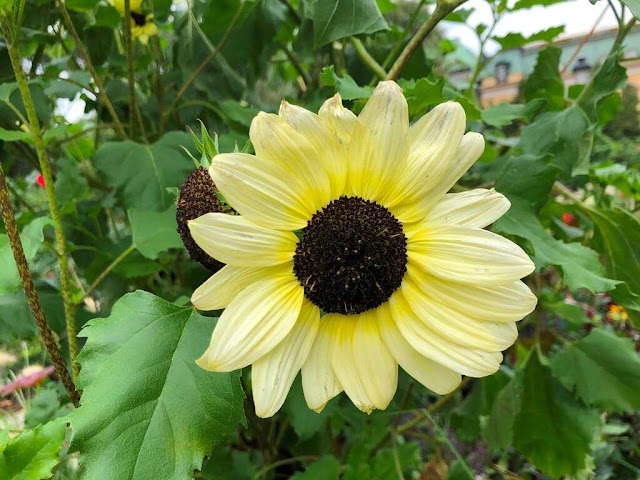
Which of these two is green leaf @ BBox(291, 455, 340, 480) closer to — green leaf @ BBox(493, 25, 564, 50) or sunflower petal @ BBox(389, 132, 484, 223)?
sunflower petal @ BBox(389, 132, 484, 223)

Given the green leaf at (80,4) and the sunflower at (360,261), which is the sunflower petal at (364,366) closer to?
the sunflower at (360,261)

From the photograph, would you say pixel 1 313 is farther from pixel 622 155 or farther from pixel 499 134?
pixel 622 155

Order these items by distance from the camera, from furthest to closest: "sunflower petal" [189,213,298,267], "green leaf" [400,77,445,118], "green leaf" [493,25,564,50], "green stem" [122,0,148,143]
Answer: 1. "green leaf" [493,25,564,50]
2. "green stem" [122,0,148,143]
3. "green leaf" [400,77,445,118]
4. "sunflower petal" [189,213,298,267]

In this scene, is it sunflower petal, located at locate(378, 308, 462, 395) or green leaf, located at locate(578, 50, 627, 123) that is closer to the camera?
sunflower petal, located at locate(378, 308, 462, 395)

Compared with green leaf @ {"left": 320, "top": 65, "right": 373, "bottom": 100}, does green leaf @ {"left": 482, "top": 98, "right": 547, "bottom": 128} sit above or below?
below

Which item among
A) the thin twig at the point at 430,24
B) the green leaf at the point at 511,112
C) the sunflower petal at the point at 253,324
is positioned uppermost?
the thin twig at the point at 430,24

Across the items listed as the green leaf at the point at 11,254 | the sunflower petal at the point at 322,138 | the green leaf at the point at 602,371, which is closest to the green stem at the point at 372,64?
the sunflower petal at the point at 322,138

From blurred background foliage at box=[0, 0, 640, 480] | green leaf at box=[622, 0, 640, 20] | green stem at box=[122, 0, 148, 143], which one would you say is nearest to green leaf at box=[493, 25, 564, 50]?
blurred background foliage at box=[0, 0, 640, 480]

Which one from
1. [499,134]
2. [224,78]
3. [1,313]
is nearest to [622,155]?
[499,134]
